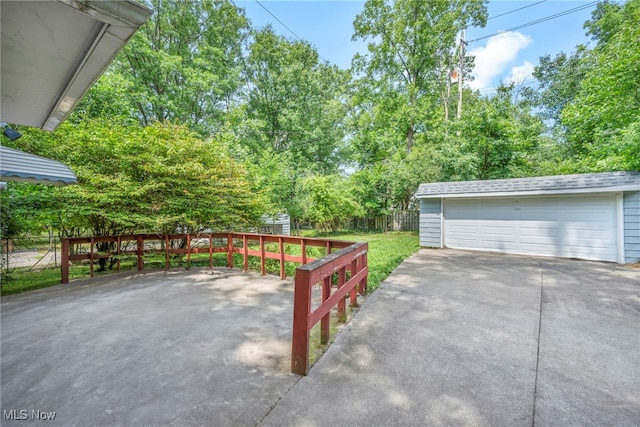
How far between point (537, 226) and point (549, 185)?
1218 millimetres

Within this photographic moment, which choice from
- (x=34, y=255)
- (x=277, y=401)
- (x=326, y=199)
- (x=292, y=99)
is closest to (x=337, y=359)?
(x=277, y=401)

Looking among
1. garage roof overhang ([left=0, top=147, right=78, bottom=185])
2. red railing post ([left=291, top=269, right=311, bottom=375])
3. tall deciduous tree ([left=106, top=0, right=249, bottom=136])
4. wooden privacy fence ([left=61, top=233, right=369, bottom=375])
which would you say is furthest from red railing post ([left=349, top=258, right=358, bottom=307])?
tall deciduous tree ([left=106, top=0, right=249, bottom=136])

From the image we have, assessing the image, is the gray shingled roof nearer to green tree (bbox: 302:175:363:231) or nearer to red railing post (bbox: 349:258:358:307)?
green tree (bbox: 302:175:363:231)

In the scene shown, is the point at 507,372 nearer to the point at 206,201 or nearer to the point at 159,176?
the point at 206,201

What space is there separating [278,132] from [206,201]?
1648 cm

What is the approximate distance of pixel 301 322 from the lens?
7.36 ft

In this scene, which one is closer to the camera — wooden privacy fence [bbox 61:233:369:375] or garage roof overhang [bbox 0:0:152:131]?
garage roof overhang [bbox 0:0:152:131]

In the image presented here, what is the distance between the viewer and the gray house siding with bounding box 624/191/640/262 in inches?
250

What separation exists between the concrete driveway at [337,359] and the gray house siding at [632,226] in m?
2.83

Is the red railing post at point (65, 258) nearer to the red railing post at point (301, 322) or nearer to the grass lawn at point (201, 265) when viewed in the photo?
the grass lawn at point (201, 265)

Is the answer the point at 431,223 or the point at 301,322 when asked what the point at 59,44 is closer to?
the point at 301,322

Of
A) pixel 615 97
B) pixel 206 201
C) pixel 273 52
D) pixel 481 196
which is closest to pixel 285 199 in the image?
pixel 206 201

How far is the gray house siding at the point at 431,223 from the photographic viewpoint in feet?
30.2

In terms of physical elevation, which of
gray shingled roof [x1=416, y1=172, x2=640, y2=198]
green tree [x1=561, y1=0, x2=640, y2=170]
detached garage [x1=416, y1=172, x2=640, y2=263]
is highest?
green tree [x1=561, y1=0, x2=640, y2=170]
